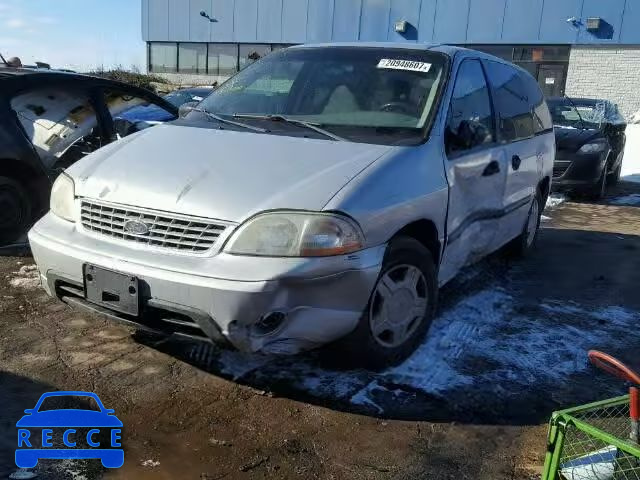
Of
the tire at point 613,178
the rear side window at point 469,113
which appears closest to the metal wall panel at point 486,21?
the tire at point 613,178

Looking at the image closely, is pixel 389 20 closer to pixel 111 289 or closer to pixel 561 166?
pixel 561 166

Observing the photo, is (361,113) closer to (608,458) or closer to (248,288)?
(248,288)

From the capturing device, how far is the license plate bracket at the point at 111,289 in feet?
9.26

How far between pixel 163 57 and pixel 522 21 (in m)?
18.4

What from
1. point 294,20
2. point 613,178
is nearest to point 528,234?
point 613,178

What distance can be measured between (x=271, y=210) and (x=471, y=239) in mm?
1806

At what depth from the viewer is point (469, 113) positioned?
4.02m

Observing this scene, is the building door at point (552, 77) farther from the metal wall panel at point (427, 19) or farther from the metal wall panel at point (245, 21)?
the metal wall panel at point (245, 21)

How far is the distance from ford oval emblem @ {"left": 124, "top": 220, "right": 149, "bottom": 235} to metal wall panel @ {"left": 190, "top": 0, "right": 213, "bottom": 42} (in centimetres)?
2917

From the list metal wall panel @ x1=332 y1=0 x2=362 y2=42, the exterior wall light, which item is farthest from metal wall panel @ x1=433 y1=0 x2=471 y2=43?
metal wall panel @ x1=332 y1=0 x2=362 y2=42

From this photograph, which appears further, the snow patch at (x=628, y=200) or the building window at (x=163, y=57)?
the building window at (x=163, y=57)

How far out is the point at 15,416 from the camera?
282 centimetres

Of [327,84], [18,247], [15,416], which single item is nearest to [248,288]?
[15,416]

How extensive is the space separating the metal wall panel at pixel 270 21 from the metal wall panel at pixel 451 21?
24.3ft
